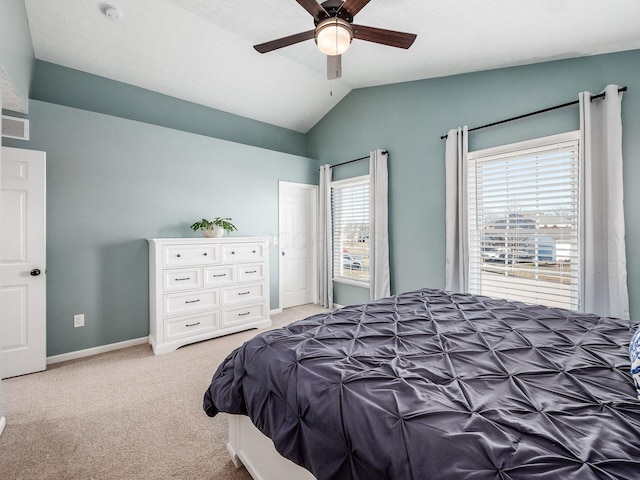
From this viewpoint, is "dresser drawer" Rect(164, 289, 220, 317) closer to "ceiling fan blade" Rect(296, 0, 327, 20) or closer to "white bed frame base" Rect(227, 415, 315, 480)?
"white bed frame base" Rect(227, 415, 315, 480)

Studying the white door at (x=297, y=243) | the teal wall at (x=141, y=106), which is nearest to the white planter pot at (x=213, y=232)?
the white door at (x=297, y=243)

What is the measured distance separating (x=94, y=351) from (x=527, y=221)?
4.56 meters

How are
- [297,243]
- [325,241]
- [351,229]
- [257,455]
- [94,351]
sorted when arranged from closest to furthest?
[257,455], [94,351], [351,229], [325,241], [297,243]

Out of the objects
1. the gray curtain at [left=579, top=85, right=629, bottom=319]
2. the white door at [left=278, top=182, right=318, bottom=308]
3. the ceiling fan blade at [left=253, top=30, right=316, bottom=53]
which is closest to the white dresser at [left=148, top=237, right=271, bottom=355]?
the white door at [left=278, top=182, right=318, bottom=308]

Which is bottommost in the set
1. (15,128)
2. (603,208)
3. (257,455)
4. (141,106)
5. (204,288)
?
(257,455)

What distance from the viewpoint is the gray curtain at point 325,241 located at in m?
4.68

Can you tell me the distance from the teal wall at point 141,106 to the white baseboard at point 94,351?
8.72ft

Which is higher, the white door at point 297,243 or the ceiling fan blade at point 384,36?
the ceiling fan blade at point 384,36

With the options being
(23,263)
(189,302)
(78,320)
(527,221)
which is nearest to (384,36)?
(527,221)

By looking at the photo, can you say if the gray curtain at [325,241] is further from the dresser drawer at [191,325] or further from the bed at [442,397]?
the bed at [442,397]

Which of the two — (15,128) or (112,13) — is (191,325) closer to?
(15,128)

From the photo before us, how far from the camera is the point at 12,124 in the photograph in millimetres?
2562

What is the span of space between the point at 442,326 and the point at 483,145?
2.35m

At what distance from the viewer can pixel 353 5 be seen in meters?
1.71
